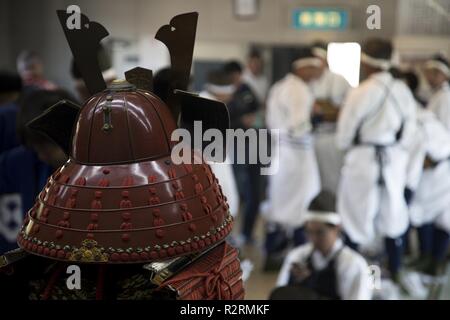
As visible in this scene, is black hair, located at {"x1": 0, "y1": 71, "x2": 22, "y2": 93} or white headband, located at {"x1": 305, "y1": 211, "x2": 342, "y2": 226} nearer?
white headband, located at {"x1": 305, "y1": 211, "x2": 342, "y2": 226}

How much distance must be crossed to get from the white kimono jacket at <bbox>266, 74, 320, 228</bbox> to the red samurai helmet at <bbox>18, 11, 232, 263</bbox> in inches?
85.2

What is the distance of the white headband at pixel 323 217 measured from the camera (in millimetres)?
2032

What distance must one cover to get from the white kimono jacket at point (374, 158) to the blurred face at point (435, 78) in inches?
9.8

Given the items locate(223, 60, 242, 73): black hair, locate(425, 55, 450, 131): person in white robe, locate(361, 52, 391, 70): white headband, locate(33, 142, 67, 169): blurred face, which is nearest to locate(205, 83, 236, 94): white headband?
locate(223, 60, 242, 73): black hair

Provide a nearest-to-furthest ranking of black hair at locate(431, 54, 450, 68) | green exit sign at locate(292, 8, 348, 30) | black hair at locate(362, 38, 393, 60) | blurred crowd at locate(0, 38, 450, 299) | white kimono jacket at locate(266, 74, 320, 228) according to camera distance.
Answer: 1. blurred crowd at locate(0, 38, 450, 299)
2. black hair at locate(362, 38, 393, 60)
3. black hair at locate(431, 54, 450, 68)
4. white kimono jacket at locate(266, 74, 320, 228)
5. green exit sign at locate(292, 8, 348, 30)

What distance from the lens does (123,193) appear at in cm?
83

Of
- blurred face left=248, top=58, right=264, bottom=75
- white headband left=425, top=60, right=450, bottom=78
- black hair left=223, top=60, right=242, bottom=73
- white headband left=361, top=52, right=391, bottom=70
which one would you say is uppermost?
white headband left=361, top=52, right=391, bottom=70

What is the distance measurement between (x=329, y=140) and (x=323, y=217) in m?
1.25

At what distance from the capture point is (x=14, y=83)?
2.35 m

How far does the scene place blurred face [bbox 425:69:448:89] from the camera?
111 inches

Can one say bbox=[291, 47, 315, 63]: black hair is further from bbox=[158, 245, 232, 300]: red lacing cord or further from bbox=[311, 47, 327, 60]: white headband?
bbox=[158, 245, 232, 300]: red lacing cord

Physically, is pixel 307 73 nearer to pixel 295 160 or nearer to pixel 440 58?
pixel 295 160

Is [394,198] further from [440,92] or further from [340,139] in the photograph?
[440,92]
